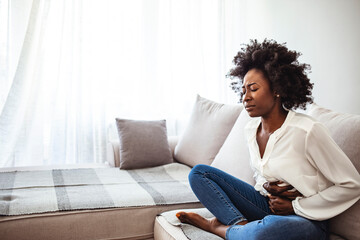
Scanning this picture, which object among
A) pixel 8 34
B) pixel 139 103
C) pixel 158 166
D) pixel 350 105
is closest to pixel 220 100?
pixel 139 103

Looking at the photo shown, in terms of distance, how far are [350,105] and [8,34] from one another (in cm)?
251

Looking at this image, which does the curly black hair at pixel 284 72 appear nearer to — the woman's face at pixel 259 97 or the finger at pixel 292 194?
the woman's face at pixel 259 97

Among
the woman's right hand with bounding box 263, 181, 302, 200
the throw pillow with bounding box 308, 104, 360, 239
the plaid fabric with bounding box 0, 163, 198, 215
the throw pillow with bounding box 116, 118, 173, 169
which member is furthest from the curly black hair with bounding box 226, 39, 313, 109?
the throw pillow with bounding box 116, 118, 173, 169

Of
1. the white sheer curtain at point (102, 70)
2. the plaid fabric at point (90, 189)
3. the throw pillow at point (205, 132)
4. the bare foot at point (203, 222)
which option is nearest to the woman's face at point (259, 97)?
the bare foot at point (203, 222)

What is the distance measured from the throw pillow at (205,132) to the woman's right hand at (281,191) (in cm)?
90

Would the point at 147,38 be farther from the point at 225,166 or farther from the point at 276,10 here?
the point at 225,166

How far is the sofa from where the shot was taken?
1388mm

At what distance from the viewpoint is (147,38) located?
3.21 meters

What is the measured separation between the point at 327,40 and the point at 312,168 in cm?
126

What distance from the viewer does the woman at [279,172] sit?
1.14m

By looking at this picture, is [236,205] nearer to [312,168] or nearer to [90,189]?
[312,168]

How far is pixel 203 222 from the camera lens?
143 cm

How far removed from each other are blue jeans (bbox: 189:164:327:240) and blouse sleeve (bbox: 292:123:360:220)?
52 millimetres

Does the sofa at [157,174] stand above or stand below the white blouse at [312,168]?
below
